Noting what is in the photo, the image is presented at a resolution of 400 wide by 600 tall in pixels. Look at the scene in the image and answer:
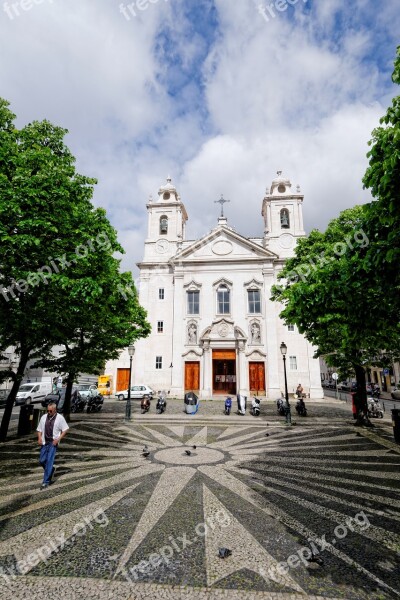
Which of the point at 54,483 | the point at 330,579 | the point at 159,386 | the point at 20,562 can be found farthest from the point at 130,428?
the point at 159,386

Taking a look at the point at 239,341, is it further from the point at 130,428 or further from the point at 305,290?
the point at 305,290

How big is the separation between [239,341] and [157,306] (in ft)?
31.4

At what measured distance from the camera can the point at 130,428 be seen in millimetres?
14867

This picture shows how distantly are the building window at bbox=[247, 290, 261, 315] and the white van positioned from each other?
2106 cm

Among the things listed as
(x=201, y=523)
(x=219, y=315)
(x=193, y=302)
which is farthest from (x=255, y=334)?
(x=201, y=523)

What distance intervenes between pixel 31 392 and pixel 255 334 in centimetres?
2101

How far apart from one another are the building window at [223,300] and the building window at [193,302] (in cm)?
221

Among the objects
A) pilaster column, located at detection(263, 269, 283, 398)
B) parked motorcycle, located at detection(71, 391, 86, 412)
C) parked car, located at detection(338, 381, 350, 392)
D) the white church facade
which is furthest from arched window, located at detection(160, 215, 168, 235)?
parked car, located at detection(338, 381, 350, 392)

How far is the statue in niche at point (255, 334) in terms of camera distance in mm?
30797

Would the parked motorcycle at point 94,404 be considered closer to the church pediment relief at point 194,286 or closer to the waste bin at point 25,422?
the waste bin at point 25,422

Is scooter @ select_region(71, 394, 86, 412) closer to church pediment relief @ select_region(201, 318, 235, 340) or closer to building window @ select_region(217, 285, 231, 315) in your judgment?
church pediment relief @ select_region(201, 318, 235, 340)

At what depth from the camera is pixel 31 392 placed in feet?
86.4

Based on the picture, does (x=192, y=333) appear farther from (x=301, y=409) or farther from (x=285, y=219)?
(x=285, y=219)

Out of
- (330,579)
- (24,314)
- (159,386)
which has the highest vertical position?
(24,314)
